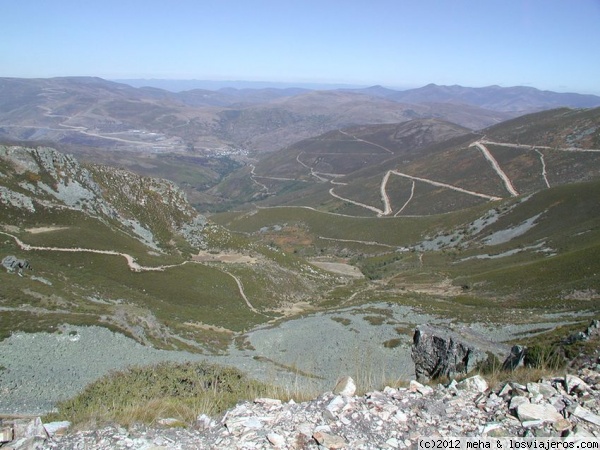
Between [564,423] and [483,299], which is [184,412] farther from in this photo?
[483,299]

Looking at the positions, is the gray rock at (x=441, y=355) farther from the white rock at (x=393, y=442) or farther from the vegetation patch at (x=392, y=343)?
the vegetation patch at (x=392, y=343)

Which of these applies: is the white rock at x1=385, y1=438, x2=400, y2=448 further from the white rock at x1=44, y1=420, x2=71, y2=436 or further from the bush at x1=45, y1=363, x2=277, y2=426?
the white rock at x1=44, y1=420, x2=71, y2=436

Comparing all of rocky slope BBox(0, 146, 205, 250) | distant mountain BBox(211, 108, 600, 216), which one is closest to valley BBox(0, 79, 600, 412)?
rocky slope BBox(0, 146, 205, 250)

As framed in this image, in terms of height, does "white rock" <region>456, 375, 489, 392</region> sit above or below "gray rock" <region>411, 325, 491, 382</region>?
above

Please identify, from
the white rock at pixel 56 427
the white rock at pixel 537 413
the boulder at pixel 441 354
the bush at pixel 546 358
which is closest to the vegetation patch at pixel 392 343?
the boulder at pixel 441 354

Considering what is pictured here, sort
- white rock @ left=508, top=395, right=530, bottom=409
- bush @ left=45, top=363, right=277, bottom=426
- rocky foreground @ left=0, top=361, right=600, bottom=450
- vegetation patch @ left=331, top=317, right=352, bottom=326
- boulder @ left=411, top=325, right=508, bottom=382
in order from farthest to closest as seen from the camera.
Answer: vegetation patch @ left=331, top=317, right=352, bottom=326 < boulder @ left=411, top=325, right=508, bottom=382 < bush @ left=45, top=363, right=277, bottom=426 < white rock @ left=508, top=395, right=530, bottom=409 < rocky foreground @ left=0, top=361, right=600, bottom=450

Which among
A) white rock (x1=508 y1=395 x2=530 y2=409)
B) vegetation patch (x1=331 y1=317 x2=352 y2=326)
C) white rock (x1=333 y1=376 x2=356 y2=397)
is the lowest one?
vegetation patch (x1=331 y1=317 x2=352 y2=326)

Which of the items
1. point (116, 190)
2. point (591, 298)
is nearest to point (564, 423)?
point (591, 298)
